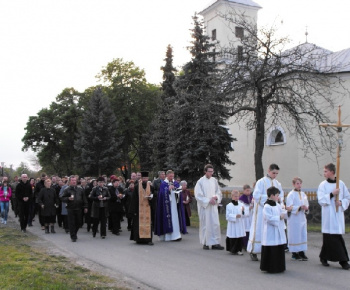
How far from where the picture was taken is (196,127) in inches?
947

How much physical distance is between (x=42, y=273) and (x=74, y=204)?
230 inches

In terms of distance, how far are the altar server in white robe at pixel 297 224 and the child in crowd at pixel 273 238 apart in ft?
3.61

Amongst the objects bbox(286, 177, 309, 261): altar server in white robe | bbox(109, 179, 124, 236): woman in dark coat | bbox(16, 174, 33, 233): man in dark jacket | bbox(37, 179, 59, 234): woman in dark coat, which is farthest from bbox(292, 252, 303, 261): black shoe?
bbox(16, 174, 33, 233): man in dark jacket

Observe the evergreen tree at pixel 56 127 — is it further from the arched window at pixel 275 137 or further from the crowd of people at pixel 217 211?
the crowd of people at pixel 217 211

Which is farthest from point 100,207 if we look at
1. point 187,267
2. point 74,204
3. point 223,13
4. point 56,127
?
point 56,127

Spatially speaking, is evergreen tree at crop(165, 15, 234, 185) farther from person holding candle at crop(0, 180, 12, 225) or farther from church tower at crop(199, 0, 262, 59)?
church tower at crop(199, 0, 262, 59)

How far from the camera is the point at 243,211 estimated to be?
10.5 metres

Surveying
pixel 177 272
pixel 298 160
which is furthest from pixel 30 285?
pixel 298 160

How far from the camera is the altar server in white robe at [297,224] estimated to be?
938cm

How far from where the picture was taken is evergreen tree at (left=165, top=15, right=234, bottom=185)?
79.3 ft

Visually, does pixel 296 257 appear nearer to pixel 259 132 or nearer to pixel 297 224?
pixel 297 224

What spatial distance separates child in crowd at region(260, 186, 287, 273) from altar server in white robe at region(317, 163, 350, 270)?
99 cm

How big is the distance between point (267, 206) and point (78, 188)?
7.40 meters

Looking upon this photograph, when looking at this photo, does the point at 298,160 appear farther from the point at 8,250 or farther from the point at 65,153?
the point at 65,153
